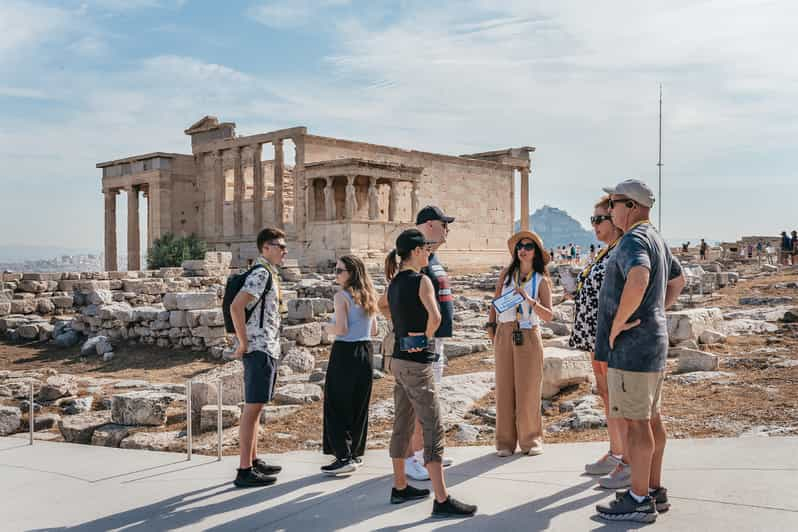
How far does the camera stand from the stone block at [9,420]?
847 cm

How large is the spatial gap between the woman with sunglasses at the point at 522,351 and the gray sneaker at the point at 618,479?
973mm

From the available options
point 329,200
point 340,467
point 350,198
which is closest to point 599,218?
point 340,467

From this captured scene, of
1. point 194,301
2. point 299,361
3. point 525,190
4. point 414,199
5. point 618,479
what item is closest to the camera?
point 618,479

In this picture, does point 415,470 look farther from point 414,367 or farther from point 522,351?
point 522,351

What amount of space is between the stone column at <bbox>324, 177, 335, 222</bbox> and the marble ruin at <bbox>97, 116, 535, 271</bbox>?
0.04 metres

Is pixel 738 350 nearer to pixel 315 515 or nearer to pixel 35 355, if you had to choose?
pixel 315 515

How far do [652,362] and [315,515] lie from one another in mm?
2149

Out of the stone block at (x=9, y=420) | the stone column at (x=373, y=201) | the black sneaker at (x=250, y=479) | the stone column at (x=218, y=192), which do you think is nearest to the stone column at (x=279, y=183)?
the stone column at (x=218, y=192)

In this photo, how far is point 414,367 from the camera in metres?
4.68

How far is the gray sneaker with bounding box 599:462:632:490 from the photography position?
4.90m

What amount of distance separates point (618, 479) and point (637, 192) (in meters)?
1.84

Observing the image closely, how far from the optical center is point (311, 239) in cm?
3269

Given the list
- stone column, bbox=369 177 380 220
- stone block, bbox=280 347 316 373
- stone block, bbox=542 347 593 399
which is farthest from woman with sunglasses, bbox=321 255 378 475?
stone column, bbox=369 177 380 220

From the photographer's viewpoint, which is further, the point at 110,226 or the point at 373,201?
the point at 110,226
